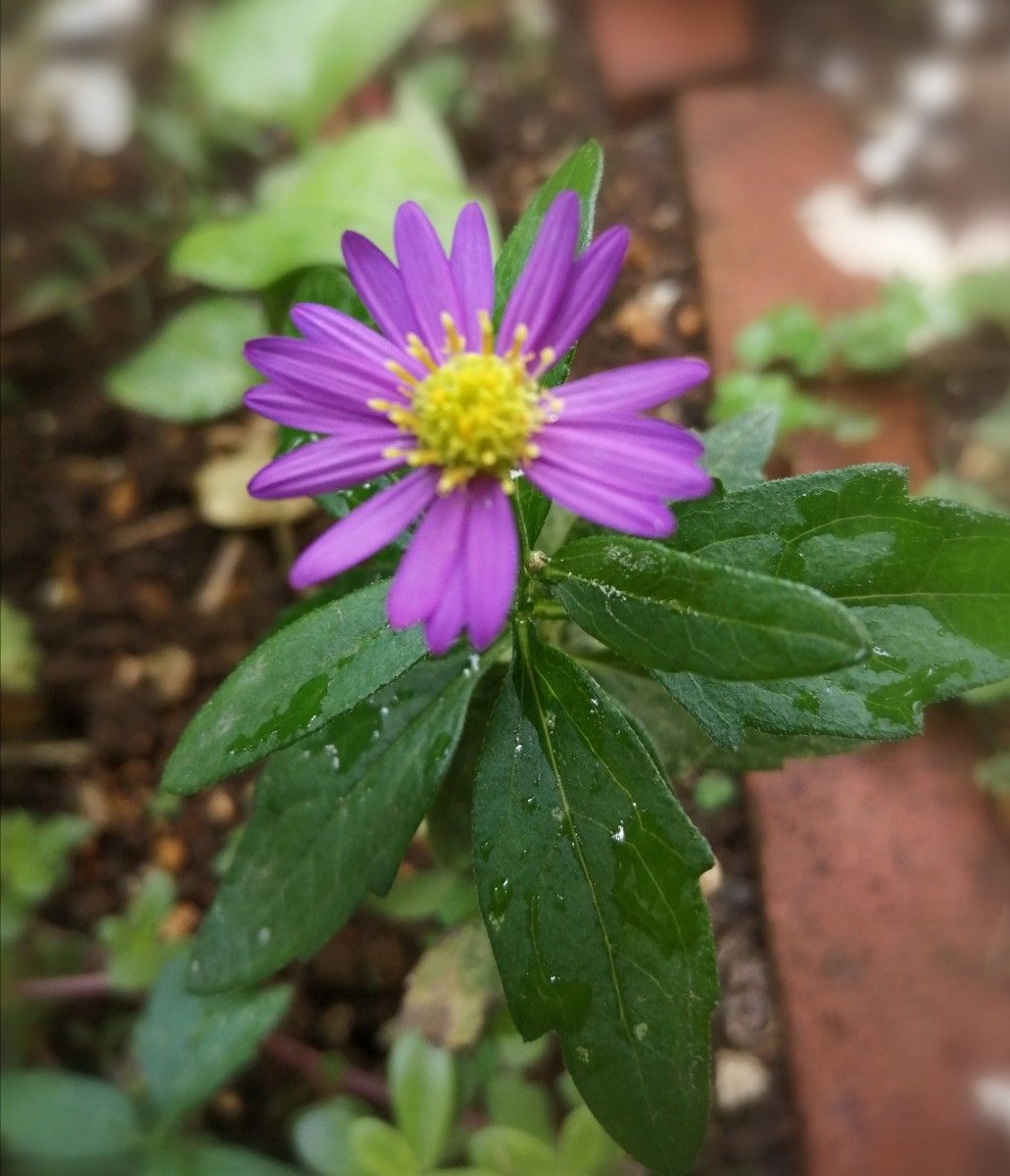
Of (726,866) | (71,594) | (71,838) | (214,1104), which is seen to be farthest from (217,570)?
(726,866)

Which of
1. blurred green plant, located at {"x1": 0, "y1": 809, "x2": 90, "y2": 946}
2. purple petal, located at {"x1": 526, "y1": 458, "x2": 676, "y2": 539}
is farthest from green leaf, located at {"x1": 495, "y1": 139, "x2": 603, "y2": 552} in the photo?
blurred green plant, located at {"x1": 0, "y1": 809, "x2": 90, "y2": 946}

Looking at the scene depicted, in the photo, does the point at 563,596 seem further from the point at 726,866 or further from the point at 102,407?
the point at 102,407

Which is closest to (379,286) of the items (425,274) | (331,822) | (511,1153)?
(425,274)

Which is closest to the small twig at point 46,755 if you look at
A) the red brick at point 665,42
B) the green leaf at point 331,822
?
the green leaf at point 331,822

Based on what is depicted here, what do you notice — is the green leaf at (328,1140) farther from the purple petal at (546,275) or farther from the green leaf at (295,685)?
the purple petal at (546,275)

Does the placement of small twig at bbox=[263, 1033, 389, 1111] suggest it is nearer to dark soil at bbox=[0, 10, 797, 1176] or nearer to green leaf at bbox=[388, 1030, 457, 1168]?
dark soil at bbox=[0, 10, 797, 1176]
